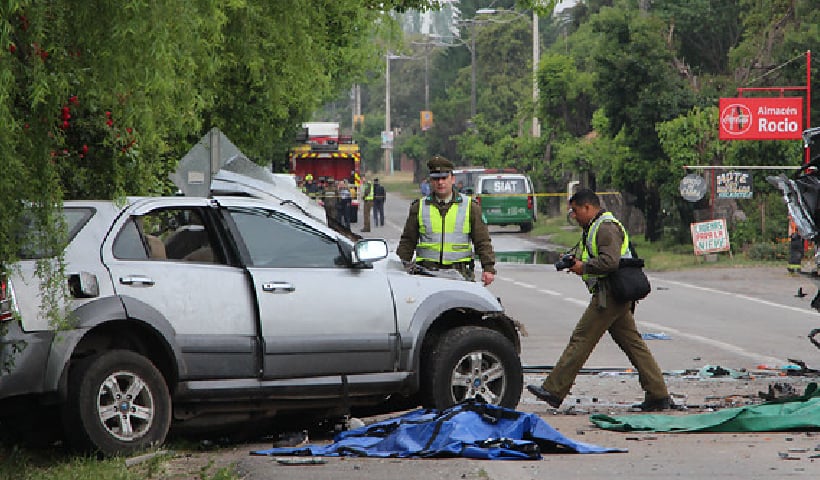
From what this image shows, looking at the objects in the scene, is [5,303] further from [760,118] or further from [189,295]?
[760,118]

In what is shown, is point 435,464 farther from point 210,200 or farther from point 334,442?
point 210,200

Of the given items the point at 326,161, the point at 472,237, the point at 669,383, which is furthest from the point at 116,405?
the point at 326,161

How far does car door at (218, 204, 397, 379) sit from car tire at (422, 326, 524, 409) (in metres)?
0.40

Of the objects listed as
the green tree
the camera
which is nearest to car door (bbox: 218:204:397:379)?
the camera

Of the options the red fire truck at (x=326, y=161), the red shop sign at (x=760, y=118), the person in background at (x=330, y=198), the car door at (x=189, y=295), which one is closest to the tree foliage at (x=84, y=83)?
the car door at (x=189, y=295)

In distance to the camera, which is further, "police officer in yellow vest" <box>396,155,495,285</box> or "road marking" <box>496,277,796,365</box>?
"road marking" <box>496,277,796,365</box>

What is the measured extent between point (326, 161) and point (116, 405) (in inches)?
1845

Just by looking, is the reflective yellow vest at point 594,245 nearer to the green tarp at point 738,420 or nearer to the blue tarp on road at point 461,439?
the green tarp at point 738,420

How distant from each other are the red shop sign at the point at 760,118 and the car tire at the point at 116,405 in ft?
85.7

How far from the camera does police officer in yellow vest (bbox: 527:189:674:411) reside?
11422 millimetres

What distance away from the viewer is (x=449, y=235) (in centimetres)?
1202

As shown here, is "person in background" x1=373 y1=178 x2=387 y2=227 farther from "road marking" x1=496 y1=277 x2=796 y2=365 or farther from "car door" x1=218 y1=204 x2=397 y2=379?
"car door" x1=218 y1=204 x2=397 y2=379

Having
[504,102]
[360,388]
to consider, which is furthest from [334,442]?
[504,102]

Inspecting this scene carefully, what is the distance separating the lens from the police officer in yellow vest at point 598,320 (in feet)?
37.5
